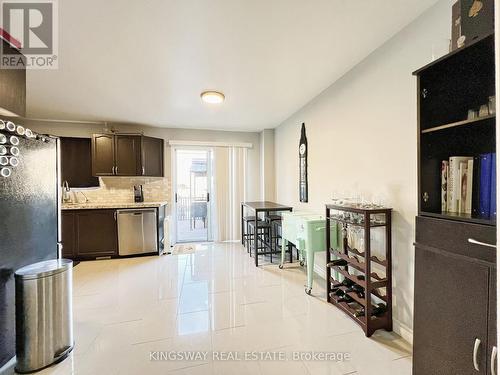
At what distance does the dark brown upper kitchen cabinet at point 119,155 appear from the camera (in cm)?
413

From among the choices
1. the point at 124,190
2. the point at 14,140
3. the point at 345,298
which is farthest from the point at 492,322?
the point at 124,190

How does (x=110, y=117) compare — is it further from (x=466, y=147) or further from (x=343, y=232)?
(x=466, y=147)

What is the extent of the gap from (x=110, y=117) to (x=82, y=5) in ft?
9.54

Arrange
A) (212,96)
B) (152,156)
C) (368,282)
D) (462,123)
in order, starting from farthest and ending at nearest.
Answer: (152,156)
(212,96)
(368,282)
(462,123)

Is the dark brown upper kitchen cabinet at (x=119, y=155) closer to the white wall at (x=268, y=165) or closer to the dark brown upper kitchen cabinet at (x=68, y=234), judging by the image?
the dark brown upper kitchen cabinet at (x=68, y=234)

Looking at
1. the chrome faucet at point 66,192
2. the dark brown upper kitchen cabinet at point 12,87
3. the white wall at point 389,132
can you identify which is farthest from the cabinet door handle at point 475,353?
the chrome faucet at point 66,192

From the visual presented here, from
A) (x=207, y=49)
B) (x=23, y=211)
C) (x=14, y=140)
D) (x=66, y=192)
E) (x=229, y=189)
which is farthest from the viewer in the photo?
(x=229, y=189)

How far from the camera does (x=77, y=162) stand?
14.2 ft

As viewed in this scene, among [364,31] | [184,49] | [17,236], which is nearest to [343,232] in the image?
[364,31]

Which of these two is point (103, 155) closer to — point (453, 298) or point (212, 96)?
point (212, 96)

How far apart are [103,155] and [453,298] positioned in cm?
488

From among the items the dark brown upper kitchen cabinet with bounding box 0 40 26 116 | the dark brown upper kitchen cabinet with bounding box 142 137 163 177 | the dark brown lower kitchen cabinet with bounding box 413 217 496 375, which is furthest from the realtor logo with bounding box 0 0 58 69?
the dark brown lower kitchen cabinet with bounding box 413 217 496 375

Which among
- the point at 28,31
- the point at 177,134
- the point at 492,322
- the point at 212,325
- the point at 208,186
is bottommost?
the point at 212,325

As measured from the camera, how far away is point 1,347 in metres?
1.49
